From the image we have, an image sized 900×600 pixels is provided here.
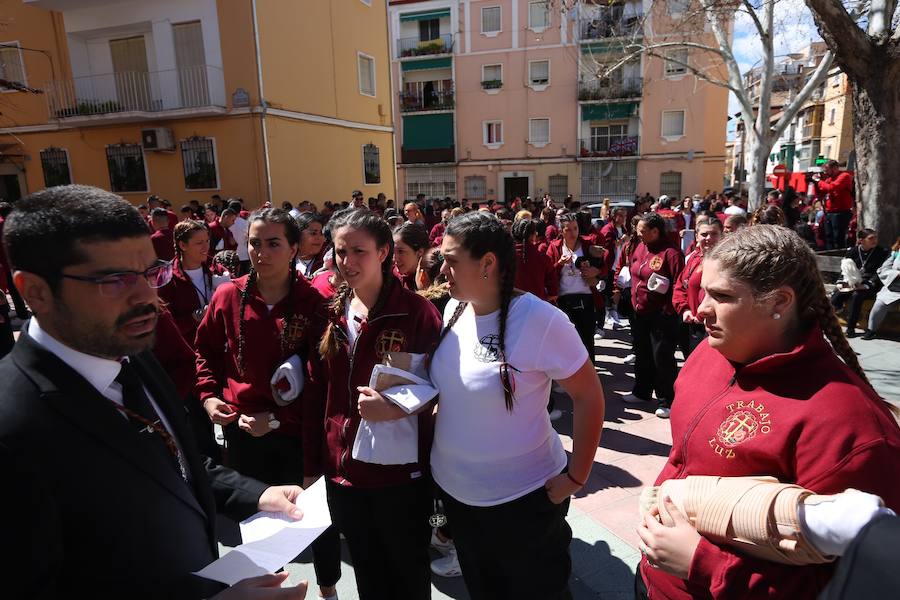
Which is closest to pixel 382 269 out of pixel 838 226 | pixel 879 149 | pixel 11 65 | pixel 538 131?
pixel 879 149

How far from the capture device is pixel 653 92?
29719 millimetres

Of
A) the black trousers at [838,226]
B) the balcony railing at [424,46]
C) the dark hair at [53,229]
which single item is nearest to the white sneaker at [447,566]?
the dark hair at [53,229]

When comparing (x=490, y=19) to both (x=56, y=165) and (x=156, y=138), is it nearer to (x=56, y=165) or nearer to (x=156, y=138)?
(x=156, y=138)

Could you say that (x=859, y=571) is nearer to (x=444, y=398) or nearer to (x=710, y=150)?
(x=444, y=398)

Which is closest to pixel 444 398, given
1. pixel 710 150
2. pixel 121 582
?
pixel 121 582

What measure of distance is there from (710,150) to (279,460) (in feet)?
105

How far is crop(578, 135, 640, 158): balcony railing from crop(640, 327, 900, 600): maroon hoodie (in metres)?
31.0

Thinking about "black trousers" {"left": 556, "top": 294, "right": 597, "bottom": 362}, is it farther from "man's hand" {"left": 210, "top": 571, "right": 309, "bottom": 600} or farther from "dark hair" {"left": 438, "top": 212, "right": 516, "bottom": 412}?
"man's hand" {"left": 210, "top": 571, "right": 309, "bottom": 600}

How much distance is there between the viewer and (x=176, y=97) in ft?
49.0

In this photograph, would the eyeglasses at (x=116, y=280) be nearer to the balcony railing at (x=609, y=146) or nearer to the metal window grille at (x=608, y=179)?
the metal window grille at (x=608, y=179)

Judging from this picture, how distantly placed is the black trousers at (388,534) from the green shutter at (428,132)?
3197 cm

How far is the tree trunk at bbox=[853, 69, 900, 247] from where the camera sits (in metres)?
6.98

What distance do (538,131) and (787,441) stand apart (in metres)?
32.0

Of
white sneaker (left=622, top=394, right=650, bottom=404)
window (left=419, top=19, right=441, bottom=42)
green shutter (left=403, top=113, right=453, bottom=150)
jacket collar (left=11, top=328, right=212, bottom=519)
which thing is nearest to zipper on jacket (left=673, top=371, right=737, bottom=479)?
jacket collar (left=11, top=328, right=212, bottom=519)
